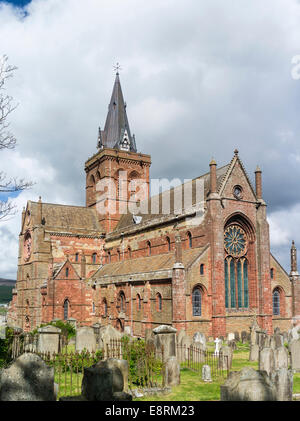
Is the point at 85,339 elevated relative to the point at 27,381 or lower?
lower

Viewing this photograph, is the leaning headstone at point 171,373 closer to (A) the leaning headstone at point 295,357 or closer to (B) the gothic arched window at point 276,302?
(A) the leaning headstone at point 295,357

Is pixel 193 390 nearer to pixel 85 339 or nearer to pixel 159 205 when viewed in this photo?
pixel 85 339

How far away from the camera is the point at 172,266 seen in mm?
30781

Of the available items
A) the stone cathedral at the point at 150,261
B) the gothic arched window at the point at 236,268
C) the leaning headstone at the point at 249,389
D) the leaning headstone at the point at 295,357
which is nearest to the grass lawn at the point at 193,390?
the leaning headstone at the point at 295,357

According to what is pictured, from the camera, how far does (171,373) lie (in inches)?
552

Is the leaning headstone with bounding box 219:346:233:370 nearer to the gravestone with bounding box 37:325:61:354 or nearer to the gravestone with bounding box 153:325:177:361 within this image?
the gravestone with bounding box 153:325:177:361

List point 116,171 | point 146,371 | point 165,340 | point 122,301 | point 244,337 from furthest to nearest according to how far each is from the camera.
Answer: point 116,171 < point 122,301 < point 244,337 < point 165,340 < point 146,371

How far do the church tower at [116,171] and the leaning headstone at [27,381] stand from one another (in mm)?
40889

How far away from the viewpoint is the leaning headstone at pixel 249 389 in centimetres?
761

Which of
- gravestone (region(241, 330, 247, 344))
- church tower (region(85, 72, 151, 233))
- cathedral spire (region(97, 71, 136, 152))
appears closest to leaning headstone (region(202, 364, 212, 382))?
gravestone (region(241, 330, 247, 344))

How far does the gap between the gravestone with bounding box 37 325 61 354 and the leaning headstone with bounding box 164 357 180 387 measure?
19.5 ft

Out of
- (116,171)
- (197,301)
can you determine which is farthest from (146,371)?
(116,171)

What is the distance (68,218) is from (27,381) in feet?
134
